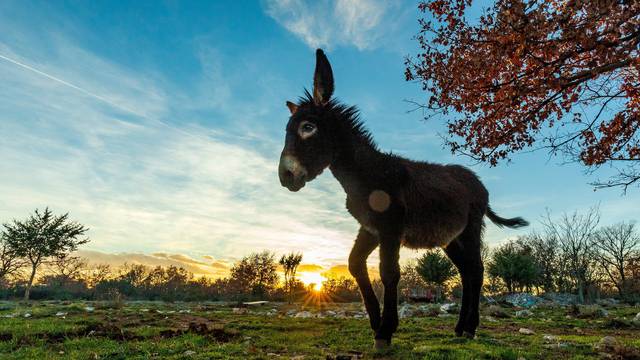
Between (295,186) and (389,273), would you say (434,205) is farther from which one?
(295,186)

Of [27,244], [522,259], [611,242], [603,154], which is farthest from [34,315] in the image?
[611,242]

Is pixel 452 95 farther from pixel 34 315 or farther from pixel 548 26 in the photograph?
pixel 34 315

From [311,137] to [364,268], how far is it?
92.8 inches

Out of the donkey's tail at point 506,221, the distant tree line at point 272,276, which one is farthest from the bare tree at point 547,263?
the donkey's tail at point 506,221

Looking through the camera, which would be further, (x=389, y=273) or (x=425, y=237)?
(x=425, y=237)

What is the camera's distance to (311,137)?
562 cm

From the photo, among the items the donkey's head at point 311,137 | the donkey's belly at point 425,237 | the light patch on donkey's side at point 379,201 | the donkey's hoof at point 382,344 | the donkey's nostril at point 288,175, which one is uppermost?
the donkey's head at point 311,137

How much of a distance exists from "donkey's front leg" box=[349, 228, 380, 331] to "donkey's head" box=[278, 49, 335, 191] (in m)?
1.40

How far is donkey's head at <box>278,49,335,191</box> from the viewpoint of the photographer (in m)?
5.49

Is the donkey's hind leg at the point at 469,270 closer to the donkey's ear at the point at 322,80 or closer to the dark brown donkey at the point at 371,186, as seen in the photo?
the dark brown donkey at the point at 371,186

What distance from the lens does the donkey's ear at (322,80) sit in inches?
222

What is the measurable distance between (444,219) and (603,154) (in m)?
6.48

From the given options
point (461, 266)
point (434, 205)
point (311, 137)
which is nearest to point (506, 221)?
point (461, 266)

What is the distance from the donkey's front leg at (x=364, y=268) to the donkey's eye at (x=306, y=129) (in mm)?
1845
